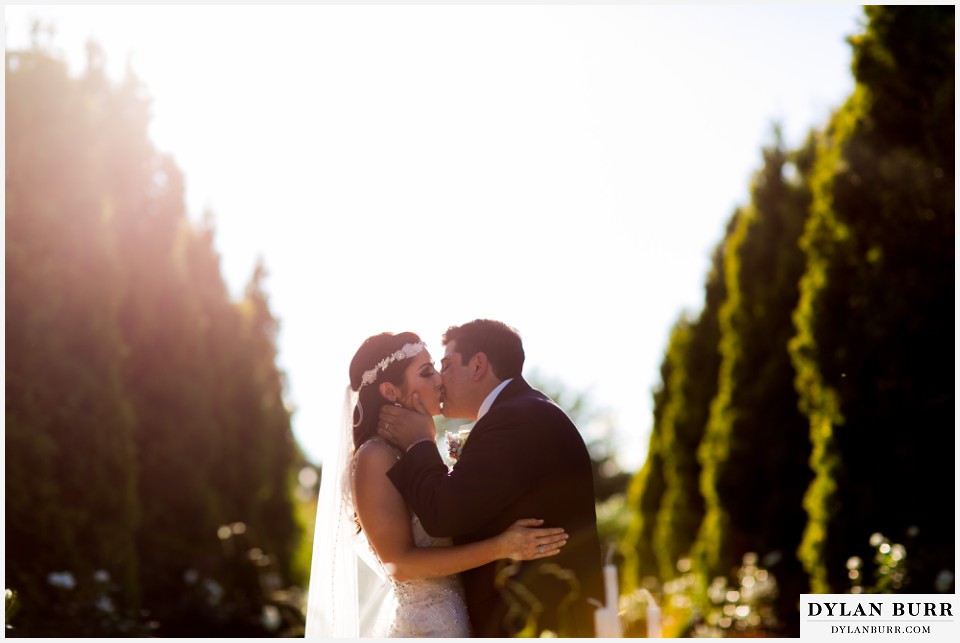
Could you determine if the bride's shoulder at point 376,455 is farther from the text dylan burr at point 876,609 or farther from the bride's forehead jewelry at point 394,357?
the text dylan burr at point 876,609

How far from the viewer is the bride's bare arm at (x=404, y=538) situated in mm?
4109

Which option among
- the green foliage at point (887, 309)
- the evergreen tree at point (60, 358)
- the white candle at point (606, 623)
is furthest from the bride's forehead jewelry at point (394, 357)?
the green foliage at point (887, 309)

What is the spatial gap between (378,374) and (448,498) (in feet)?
2.85

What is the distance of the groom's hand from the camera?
436 cm

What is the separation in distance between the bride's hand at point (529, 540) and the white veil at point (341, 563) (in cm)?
89

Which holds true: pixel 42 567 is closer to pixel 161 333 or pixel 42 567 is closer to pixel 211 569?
pixel 211 569

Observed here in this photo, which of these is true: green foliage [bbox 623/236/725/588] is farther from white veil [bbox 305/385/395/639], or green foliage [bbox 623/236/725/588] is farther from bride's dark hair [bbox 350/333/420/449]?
bride's dark hair [bbox 350/333/420/449]

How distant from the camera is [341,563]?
4.85 m

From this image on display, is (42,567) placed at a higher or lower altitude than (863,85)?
lower

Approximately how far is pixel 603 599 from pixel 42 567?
5.44 m

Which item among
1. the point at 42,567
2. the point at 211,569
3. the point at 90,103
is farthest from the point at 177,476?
the point at 90,103

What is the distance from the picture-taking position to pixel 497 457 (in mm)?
4090

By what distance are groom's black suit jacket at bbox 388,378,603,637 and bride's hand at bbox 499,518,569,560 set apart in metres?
0.12

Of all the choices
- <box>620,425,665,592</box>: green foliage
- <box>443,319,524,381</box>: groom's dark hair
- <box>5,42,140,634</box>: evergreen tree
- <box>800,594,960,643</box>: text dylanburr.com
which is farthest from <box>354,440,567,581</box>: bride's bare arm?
<box>620,425,665,592</box>: green foliage
